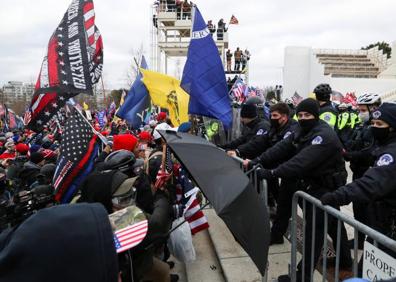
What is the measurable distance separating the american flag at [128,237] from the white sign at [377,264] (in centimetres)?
144

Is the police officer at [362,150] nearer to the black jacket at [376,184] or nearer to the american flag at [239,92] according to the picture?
the black jacket at [376,184]

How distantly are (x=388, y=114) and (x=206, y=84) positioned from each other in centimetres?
365

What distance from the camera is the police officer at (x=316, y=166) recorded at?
11.7ft

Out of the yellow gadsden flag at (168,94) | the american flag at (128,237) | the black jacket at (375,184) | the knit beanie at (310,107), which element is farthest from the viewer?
the yellow gadsden flag at (168,94)

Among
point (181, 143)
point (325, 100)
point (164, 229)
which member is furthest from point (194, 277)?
point (325, 100)

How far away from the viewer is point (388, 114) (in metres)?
3.22

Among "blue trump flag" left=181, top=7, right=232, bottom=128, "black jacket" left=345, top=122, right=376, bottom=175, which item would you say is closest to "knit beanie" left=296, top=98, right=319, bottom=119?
"black jacket" left=345, top=122, right=376, bottom=175

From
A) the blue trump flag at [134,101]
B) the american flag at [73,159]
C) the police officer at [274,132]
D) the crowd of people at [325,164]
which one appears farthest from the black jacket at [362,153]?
the blue trump flag at [134,101]

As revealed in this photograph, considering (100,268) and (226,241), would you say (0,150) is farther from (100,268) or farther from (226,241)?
(100,268)

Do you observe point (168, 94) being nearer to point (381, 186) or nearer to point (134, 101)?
point (134, 101)

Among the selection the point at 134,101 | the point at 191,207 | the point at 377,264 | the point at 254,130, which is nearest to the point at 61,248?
the point at 377,264

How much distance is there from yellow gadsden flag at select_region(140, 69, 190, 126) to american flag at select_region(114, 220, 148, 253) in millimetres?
6578

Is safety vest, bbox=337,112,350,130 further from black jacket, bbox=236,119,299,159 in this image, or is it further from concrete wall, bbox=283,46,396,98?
concrete wall, bbox=283,46,396,98

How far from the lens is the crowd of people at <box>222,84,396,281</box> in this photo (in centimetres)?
290
